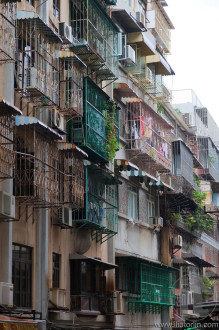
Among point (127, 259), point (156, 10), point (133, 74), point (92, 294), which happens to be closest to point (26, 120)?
point (92, 294)

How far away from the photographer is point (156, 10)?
38594mm

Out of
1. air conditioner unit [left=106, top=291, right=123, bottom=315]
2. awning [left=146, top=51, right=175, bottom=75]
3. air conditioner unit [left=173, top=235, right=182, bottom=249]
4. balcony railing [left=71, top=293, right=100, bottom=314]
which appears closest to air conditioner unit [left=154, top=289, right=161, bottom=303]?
air conditioner unit [left=106, top=291, right=123, bottom=315]

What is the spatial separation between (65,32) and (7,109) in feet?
20.7

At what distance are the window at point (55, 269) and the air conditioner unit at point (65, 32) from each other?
612 cm

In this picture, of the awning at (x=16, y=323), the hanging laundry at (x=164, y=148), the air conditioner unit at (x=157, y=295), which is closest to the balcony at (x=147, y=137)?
the hanging laundry at (x=164, y=148)

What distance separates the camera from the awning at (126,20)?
3016 centimetres

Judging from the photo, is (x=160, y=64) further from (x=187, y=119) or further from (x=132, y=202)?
(x=187, y=119)

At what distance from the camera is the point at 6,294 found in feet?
61.1

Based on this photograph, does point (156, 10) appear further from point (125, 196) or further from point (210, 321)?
point (210, 321)

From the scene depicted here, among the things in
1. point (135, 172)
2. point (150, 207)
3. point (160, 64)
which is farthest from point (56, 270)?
point (160, 64)

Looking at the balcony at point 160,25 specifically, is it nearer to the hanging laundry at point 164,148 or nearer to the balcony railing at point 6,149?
the hanging laundry at point 164,148

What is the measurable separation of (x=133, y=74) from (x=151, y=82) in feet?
4.42

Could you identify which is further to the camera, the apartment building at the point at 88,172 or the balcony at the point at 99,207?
the balcony at the point at 99,207

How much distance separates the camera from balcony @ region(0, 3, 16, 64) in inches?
725
